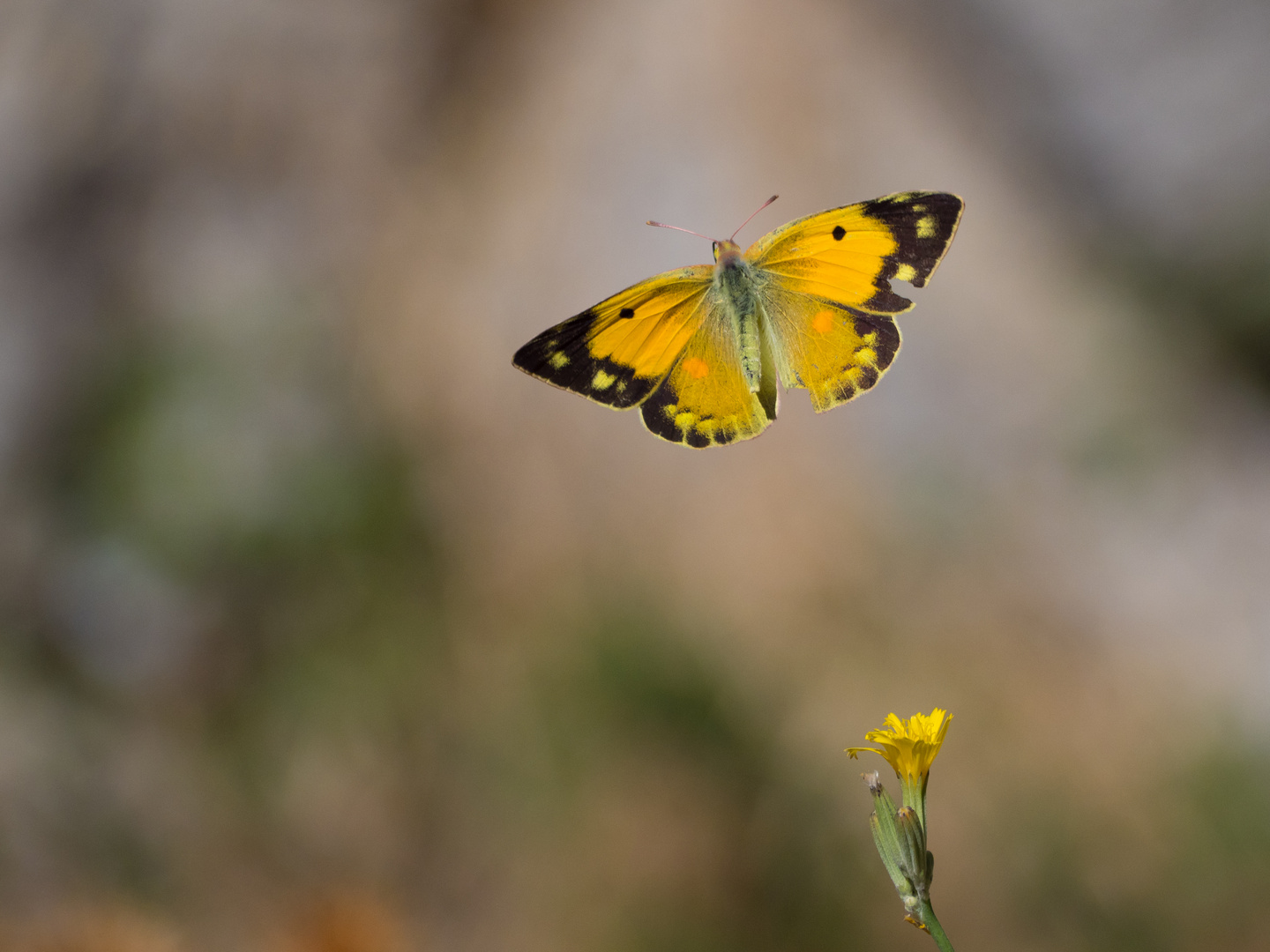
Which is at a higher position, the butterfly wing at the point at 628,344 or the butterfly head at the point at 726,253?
the butterfly head at the point at 726,253

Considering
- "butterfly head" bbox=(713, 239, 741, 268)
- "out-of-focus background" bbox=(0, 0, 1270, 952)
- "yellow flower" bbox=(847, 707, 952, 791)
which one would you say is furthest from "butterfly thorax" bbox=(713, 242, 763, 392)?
"out-of-focus background" bbox=(0, 0, 1270, 952)

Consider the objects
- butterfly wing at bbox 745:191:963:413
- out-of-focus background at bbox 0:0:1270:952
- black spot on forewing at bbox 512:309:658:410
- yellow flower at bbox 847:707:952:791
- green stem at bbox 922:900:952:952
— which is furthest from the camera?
out-of-focus background at bbox 0:0:1270:952

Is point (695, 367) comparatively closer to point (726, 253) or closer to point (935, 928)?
point (726, 253)

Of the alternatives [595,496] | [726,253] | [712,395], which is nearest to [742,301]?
[726,253]

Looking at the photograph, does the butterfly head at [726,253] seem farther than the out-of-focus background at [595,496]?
No

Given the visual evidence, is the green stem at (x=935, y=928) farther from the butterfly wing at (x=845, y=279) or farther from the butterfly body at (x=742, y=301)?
the butterfly body at (x=742, y=301)

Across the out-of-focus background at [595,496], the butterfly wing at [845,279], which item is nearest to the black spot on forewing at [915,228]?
the butterfly wing at [845,279]

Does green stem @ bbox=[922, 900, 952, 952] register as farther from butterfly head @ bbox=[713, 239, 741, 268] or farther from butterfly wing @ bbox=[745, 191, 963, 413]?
butterfly head @ bbox=[713, 239, 741, 268]
